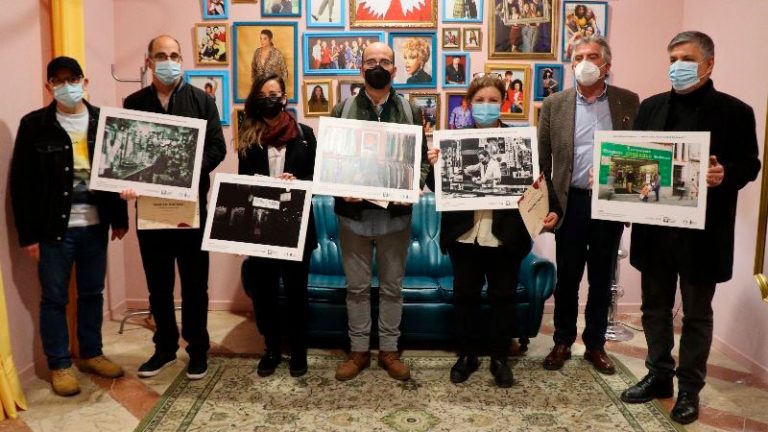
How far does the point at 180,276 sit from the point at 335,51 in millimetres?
2068

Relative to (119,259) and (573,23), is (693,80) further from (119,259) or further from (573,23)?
(119,259)

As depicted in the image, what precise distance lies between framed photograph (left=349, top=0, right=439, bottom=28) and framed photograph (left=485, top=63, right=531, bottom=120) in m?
0.62

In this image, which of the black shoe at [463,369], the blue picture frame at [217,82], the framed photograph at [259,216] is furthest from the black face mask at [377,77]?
the blue picture frame at [217,82]

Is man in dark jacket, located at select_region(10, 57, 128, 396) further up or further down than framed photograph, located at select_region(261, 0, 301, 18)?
further down

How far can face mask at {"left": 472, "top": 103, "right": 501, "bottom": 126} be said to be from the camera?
2822 mm

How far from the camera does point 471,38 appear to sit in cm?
431

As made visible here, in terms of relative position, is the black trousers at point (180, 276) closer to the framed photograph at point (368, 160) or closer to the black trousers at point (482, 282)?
the framed photograph at point (368, 160)

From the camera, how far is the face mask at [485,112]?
2.82m

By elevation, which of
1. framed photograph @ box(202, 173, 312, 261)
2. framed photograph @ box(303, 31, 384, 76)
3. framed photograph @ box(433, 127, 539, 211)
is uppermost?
framed photograph @ box(303, 31, 384, 76)

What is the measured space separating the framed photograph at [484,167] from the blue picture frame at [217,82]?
83.4 inches

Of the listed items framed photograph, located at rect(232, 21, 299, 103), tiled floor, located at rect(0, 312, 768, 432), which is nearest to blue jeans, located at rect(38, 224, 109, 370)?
tiled floor, located at rect(0, 312, 768, 432)

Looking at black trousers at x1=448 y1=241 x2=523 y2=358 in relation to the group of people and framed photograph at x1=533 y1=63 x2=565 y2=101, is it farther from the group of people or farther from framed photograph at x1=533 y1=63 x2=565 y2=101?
framed photograph at x1=533 y1=63 x2=565 y2=101

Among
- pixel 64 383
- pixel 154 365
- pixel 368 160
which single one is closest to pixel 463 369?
pixel 368 160

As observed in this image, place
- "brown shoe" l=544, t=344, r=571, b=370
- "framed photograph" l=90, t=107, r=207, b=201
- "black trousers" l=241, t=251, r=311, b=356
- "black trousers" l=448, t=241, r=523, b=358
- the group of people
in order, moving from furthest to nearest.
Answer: "brown shoe" l=544, t=344, r=571, b=370
"black trousers" l=241, t=251, r=311, b=356
"black trousers" l=448, t=241, r=523, b=358
"framed photograph" l=90, t=107, r=207, b=201
the group of people
